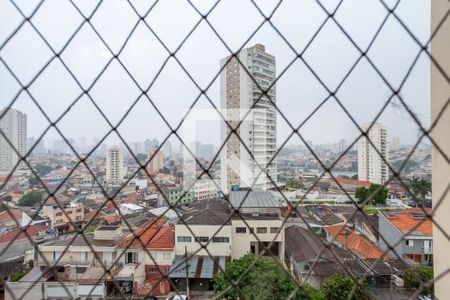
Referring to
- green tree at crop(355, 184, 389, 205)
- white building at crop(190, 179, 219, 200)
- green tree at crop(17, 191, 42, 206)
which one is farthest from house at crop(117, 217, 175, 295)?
green tree at crop(355, 184, 389, 205)

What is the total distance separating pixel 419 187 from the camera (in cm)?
57

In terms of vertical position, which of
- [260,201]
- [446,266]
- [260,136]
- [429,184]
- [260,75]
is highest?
[260,75]

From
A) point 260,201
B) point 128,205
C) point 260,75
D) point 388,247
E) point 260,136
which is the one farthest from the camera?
point 260,201

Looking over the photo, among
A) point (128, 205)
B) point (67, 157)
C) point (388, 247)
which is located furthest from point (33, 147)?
point (128, 205)

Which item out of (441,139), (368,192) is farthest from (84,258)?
(441,139)

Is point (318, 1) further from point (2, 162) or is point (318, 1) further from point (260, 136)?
point (2, 162)

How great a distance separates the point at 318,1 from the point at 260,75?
0.78ft

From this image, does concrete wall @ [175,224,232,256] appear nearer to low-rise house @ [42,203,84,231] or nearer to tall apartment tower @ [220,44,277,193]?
tall apartment tower @ [220,44,277,193]

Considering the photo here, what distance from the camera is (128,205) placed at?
2078 mm

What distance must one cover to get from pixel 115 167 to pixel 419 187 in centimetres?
94

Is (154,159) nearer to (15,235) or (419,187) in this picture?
(15,235)

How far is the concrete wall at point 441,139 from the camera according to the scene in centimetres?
48

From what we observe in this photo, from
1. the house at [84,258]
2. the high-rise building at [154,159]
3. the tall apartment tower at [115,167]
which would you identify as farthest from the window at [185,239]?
the high-rise building at [154,159]

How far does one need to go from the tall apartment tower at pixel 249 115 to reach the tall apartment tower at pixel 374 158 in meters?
0.22
